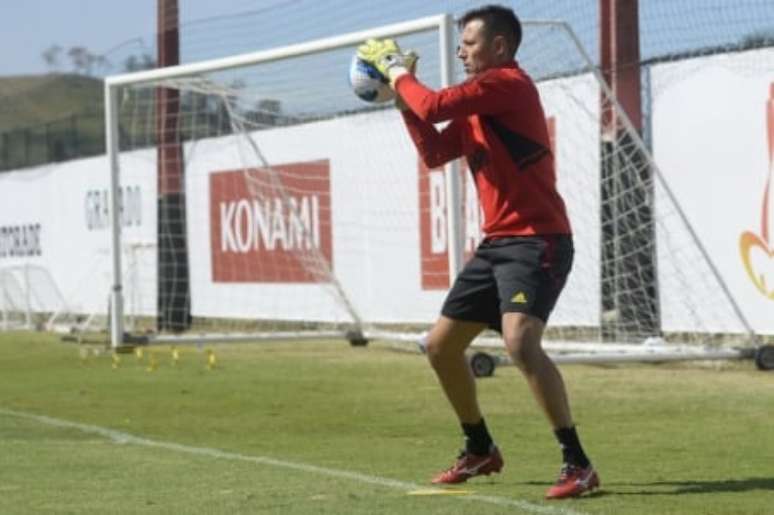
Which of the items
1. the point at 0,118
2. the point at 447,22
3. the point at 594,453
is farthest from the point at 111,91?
the point at 0,118

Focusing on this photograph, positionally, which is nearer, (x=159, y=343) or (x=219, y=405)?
(x=219, y=405)

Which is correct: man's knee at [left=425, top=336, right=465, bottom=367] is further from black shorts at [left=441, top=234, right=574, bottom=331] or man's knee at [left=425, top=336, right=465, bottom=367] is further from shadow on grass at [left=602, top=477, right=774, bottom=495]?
shadow on grass at [left=602, top=477, right=774, bottom=495]

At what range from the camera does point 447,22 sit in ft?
56.0

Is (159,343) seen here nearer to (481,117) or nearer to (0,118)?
(481,117)

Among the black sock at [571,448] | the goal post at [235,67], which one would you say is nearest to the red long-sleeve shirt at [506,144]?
the black sock at [571,448]

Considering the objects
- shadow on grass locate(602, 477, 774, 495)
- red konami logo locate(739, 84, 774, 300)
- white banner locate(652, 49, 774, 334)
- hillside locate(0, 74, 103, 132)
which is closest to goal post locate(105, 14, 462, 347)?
white banner locate(652, 49, 774, 334)

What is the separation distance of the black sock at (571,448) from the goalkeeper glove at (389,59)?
1777 mm

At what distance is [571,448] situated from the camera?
8195 millimetres

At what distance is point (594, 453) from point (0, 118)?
3930 centimetres

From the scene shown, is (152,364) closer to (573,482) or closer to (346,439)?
(346,439)

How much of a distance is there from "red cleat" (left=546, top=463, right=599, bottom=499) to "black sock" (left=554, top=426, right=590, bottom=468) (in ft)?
0.09

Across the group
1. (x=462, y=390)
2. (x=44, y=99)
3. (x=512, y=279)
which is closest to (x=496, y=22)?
(x=512, y=279)

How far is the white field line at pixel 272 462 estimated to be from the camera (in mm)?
7836

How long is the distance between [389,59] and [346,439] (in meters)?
3.21
